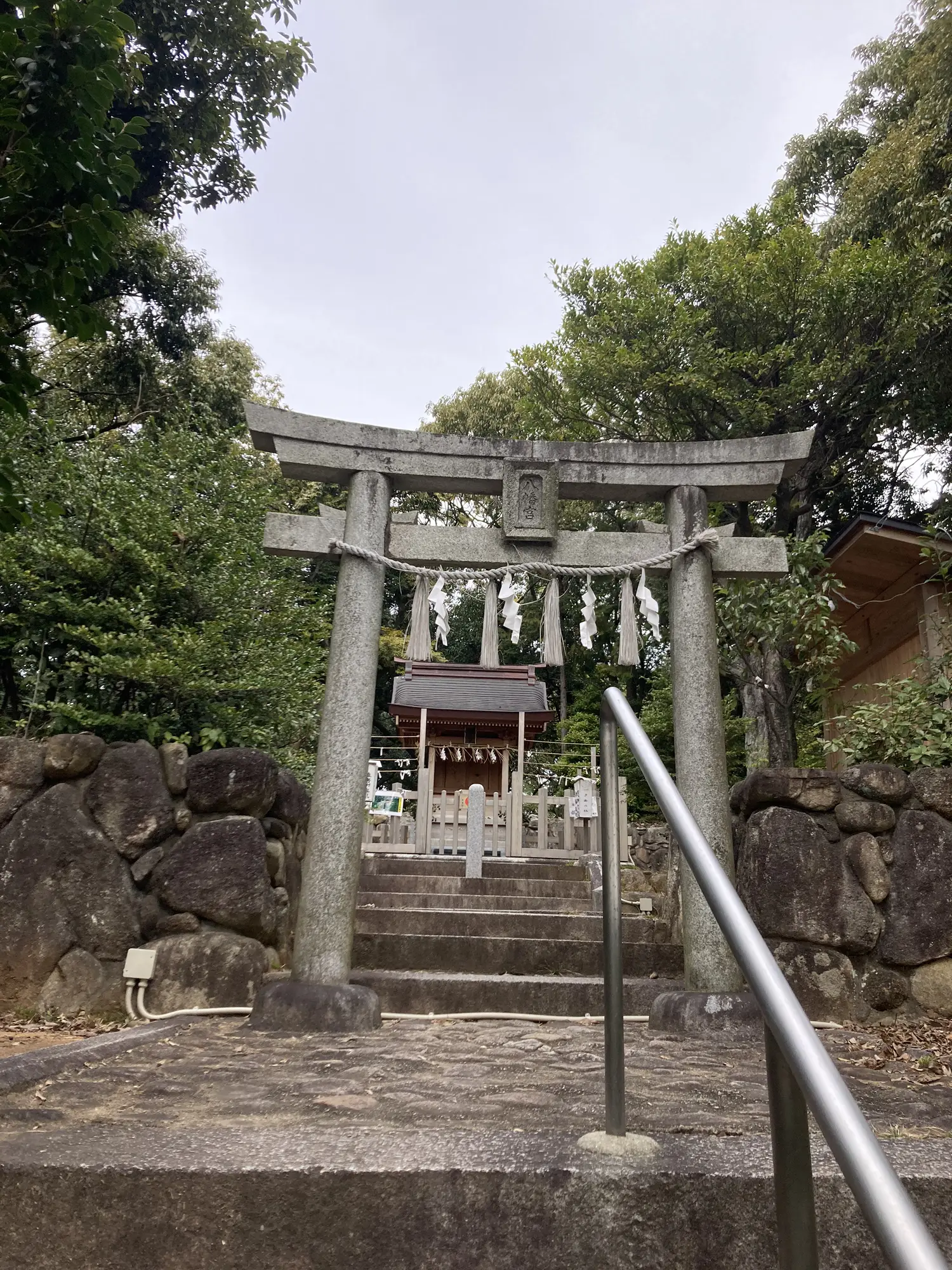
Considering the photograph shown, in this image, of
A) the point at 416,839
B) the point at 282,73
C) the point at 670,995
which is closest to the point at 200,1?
the point at 282,73

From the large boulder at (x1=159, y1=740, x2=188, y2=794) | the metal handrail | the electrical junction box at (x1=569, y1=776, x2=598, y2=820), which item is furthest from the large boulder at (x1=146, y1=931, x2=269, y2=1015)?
the electrical junction box at (x1=569, y1=776, x2=598, y2=820)

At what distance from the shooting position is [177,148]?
10008 millimetres

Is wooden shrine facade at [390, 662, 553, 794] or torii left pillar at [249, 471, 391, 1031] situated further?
wooden shrine facade at [390, 662, 553, 794]

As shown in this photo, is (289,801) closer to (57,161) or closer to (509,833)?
(57,161)

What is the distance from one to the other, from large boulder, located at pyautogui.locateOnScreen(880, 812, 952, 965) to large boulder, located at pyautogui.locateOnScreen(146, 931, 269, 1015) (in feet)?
11.4

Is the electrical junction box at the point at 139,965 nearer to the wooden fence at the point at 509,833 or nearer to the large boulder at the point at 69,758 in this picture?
the large boulder at the point at 69,758

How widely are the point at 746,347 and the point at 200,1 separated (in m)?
9.15

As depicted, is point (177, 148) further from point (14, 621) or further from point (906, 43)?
point (906, 43)

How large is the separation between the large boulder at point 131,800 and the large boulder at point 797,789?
341 cm

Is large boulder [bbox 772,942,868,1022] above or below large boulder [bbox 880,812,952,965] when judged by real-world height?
below

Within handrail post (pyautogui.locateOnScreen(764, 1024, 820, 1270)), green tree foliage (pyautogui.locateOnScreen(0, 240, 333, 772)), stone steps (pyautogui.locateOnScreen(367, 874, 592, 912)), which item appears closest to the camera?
handrail post (pyautogui.locateOnScreen(764, 1024, 820, 1270))

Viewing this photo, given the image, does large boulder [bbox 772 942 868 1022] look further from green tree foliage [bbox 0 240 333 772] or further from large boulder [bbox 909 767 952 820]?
green tree foliage [bbox 0 240 333 772]

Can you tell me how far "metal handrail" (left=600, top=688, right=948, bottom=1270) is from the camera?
2.41 feet

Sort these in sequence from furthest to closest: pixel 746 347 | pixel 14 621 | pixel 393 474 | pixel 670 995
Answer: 1. pixel 746 347
2. pixel 14 621
3. pixel 393 474
4. pixel 670 995
